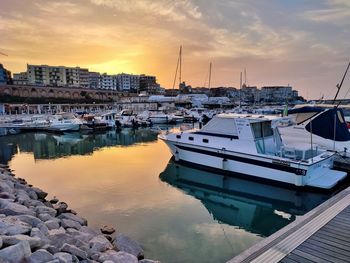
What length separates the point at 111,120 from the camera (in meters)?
42.8

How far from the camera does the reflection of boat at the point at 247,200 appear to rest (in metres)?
10.5

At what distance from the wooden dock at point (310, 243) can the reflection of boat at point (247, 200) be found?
305 cm

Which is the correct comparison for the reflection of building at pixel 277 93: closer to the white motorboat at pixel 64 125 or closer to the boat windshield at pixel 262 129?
the white motorboat at pixel 64 125

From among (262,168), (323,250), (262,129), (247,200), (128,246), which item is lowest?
(247,200)

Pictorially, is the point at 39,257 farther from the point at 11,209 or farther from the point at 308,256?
the point at 308,256

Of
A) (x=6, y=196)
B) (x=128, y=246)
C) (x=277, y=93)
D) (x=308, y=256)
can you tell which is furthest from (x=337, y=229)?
(x=277, y=93)

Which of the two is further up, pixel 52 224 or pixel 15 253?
pixel 15 253

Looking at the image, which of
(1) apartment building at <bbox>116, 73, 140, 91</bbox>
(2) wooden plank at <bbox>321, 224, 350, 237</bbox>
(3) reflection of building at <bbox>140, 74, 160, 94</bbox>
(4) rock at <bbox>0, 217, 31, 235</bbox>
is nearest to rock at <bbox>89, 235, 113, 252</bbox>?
(4) rock at <bbox>0, 217, 31, 235</bbox>

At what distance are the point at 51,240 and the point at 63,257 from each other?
135cm

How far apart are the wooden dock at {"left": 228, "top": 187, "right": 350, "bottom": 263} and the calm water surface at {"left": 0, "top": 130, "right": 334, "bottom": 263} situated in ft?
7.53

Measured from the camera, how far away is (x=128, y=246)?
7.55m

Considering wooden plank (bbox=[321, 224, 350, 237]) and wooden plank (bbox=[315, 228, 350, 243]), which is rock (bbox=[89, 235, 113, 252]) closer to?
wooden plank (bbox=[315, 228, 350, 243])

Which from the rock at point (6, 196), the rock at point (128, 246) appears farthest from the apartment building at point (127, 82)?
the rock at point (128, 246)

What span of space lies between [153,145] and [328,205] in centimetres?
2077
